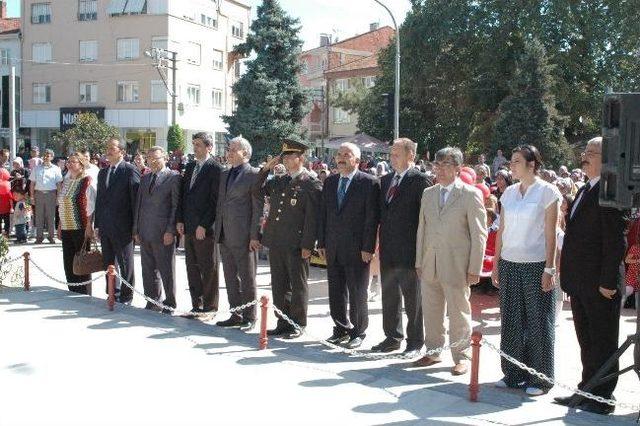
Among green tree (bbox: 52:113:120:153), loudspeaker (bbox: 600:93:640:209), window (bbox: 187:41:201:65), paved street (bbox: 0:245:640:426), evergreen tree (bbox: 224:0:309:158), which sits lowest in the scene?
paved street (bbox: 0:245:640:426)

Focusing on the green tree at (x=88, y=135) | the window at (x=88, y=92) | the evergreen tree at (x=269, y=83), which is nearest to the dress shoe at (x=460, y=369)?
the evergreen tree at (x=269, y=83)

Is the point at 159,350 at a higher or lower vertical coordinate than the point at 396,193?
lower

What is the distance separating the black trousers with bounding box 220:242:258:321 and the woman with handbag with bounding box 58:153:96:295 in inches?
104

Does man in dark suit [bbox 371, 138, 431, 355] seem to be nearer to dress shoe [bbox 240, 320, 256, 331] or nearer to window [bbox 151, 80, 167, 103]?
dress shoe [bbox 240, 320, 256, 331]

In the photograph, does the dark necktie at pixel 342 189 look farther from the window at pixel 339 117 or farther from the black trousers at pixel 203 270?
the window at pixel 339 117

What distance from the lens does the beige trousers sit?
732 cm

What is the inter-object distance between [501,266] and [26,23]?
185 ft

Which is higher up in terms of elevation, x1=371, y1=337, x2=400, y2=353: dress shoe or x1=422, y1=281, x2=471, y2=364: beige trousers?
x1=422, y1=281, x2=471, y2=364: beige trousers

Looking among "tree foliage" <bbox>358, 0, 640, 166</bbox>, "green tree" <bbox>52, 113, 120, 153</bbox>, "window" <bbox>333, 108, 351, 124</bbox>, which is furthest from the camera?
"window" <bbox>333, 108, 351, 124</bbox>

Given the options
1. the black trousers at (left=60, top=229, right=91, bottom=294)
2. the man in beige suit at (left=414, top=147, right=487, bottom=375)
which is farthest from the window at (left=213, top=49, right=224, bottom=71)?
the man in beige suit at (left=414, top=147, right=487, bottom=375)

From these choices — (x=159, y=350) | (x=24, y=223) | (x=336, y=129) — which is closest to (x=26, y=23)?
(x=336, y=129)

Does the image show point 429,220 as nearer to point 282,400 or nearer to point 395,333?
point 395,333

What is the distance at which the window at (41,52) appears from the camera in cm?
5644

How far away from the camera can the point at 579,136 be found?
42.8 m
